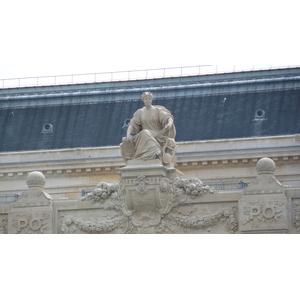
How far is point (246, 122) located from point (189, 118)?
3.76 meters

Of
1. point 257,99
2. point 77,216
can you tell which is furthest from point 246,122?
point 77,216

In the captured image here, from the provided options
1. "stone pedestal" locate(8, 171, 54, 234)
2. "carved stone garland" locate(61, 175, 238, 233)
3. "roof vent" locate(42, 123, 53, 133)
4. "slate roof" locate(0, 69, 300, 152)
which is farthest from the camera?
"roof vent" locate(42, 123, 53, 133)

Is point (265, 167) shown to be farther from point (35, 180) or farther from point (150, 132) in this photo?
point (35, 180)

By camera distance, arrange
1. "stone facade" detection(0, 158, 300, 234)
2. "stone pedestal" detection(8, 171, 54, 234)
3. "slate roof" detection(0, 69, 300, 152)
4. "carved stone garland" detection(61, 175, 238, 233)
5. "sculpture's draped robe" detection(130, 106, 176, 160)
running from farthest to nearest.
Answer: "slate roof" detection(0, 69, 300, 152)
"stone pedestal" detection(8, 171, 54, 234)
"sculpture's draped robe" detection(130, 106, 176, 160)
"carved stone garland" detection(61, 175, 238, 233)
"stone facade" detection(0, 158, 300, 234)

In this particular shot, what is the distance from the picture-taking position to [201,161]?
103 metres

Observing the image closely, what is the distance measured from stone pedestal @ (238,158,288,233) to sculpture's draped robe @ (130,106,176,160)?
4.08 metres

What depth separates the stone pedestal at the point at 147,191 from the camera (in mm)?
71625

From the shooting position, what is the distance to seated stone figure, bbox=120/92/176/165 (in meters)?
71.9

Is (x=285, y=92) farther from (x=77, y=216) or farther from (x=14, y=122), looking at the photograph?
(x=77, y=216)

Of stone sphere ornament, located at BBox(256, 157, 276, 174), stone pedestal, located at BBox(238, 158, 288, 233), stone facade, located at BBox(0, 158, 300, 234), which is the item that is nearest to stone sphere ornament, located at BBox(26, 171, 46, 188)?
stone facade, located at BBox(0, 158, 300, 234)

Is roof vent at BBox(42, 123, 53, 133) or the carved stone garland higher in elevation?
roof vent at BBox(42, 123, 53, 133)

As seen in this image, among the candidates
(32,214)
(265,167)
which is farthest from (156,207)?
(32,214)

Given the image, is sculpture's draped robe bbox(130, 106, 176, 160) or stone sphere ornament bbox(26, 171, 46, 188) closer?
sculpture's draped robe bbox(130, 106, 176, 160)

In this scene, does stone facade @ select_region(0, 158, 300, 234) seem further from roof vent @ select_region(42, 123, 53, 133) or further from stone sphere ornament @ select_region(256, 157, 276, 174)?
roof vent @ select_region(42, 123, 53, 133)
